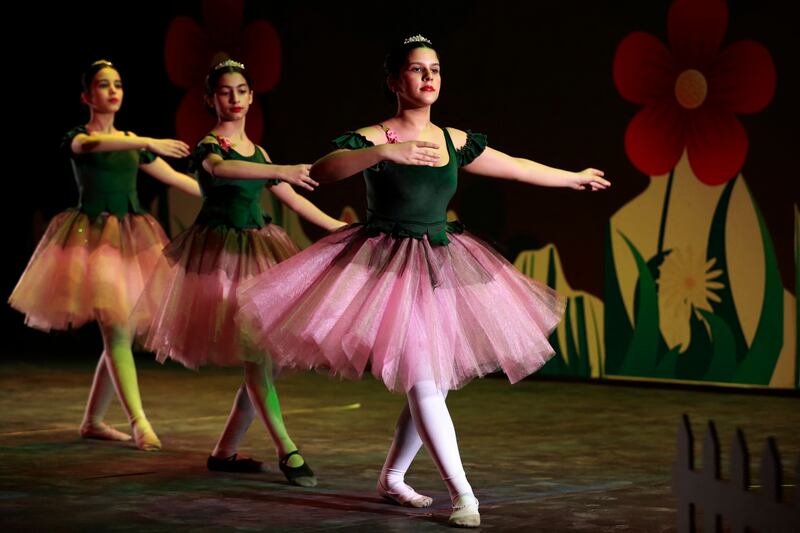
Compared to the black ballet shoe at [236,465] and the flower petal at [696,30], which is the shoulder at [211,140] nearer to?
the black ballet shoe at [236,465]

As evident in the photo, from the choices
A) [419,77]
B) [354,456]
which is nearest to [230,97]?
[419,77]

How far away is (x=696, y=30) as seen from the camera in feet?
22.3

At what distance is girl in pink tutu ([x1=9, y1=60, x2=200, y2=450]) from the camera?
17.1 ft

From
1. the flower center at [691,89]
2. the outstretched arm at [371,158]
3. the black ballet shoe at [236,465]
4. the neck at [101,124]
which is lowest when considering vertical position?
the black ballet shoe at [236,465]

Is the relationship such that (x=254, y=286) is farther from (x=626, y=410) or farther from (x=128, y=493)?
(x=626, y=410)

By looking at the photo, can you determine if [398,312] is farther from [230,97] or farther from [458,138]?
[230,97]

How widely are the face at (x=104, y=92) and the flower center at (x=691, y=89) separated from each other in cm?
294

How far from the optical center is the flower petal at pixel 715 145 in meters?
6.67

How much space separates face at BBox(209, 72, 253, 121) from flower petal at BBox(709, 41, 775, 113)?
2.99m

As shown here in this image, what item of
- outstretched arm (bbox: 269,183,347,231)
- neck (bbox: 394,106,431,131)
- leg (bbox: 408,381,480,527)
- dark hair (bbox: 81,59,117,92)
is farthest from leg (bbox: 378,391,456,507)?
dark hair (bbox: 81,59,117,92)

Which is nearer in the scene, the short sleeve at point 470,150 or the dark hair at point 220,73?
the short sleeve at point 470,150

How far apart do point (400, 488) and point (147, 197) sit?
19.1 feet

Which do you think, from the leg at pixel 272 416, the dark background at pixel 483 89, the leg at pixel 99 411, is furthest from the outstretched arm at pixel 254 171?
the dark background at pixel 483 89

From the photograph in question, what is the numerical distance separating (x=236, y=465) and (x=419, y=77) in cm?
149
